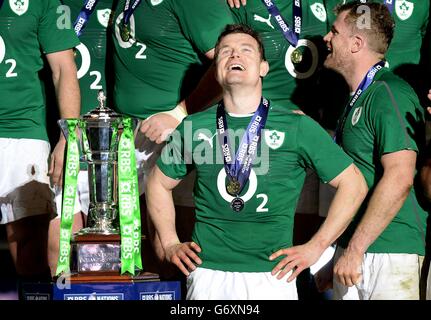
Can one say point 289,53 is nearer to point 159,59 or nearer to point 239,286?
point 159,59

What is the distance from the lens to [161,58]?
6012mm

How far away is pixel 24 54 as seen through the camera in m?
5.95

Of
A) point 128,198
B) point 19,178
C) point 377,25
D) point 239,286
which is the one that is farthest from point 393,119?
point 19,178

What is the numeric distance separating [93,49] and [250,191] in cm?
170

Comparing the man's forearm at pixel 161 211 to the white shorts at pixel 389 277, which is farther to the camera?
the white shorts at pixel 389 277

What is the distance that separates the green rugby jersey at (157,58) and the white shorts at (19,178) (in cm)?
54

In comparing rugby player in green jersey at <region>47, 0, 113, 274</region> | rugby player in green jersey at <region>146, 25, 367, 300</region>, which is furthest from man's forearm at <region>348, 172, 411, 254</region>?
rugby player in green jersey at <region>47, 0, 113, 274</region>

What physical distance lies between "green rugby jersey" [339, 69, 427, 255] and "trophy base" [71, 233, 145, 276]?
1183 millimetres

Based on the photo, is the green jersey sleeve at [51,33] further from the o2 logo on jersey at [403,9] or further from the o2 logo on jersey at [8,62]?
the o2 logo on jersey at [403,9]

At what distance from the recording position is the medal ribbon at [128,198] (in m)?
4.88

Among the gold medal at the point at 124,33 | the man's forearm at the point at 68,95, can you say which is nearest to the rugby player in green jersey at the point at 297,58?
the gold medal at the point at 124,33

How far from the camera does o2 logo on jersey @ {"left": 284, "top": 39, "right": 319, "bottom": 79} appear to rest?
19.8 ft

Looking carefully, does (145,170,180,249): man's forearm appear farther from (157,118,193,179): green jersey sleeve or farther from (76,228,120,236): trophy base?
(76,228,120,236): trophy base
